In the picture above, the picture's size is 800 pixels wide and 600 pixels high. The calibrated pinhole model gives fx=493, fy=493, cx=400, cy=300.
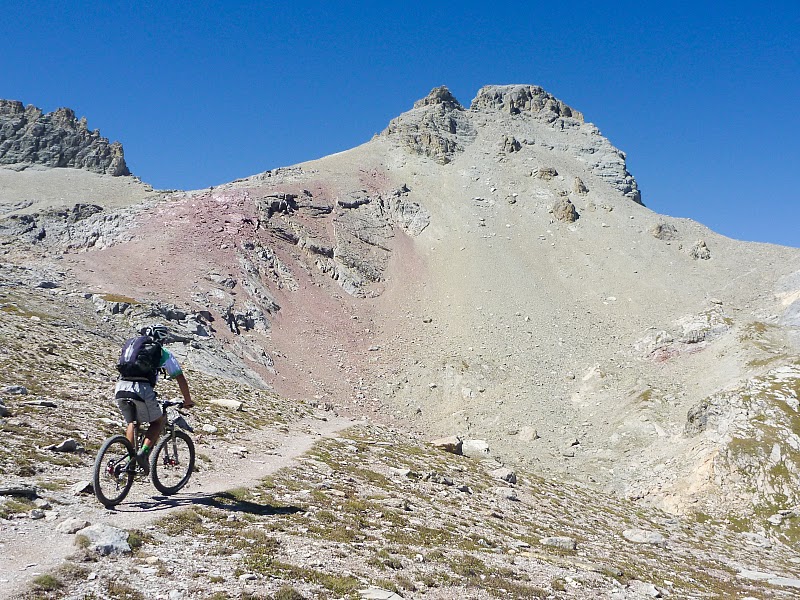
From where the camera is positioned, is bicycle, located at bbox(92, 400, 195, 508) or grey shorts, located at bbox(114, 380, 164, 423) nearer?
bicycle, located at bbox(92, 400, 195, 508)

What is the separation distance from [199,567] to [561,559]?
408 inches

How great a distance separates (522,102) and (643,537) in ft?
415

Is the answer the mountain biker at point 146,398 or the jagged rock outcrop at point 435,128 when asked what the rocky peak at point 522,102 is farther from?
the mountain biker at point 146,398

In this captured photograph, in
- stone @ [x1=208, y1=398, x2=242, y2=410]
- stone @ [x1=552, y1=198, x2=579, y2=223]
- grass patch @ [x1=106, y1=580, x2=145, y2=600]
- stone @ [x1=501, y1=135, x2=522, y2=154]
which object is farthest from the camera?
stone @ [x1=501, y1=135, x2=522, y2=154]

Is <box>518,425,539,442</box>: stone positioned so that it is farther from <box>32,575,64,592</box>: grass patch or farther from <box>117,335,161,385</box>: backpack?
<box>32,575,64,592</box>: grass patch

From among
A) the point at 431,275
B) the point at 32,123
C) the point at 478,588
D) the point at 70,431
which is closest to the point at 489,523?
the point at 478,588

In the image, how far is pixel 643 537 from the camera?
2048cm

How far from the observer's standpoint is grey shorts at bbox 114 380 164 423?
10.5 m

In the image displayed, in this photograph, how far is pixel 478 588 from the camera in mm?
10164

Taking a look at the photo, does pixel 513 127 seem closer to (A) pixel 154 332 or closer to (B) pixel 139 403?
(A) pixel 154 332

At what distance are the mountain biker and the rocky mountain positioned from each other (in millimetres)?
1720

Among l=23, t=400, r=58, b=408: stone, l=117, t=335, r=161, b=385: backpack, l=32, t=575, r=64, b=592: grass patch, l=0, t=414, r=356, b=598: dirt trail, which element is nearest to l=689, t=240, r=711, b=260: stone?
l=0, t=414, r=356, b=598: dirt trail

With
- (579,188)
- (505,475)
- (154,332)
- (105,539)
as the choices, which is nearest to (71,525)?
(105,539)

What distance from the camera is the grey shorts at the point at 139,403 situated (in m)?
10.5
